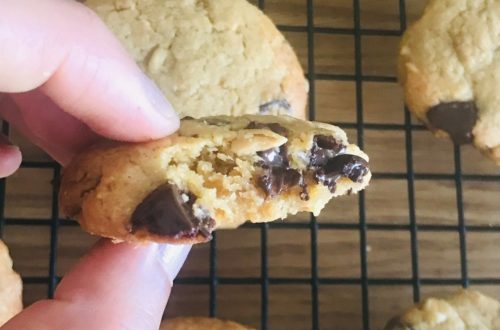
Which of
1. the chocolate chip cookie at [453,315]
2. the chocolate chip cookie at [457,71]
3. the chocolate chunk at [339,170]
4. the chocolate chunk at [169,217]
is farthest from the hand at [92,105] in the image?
the chocolate chip cookie at [457,71]

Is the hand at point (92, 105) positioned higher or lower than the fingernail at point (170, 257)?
higher

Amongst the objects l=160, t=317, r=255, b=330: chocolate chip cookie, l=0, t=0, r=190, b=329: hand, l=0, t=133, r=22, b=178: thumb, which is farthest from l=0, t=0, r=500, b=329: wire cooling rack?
l=0, t=0, r=190, b=329: hand

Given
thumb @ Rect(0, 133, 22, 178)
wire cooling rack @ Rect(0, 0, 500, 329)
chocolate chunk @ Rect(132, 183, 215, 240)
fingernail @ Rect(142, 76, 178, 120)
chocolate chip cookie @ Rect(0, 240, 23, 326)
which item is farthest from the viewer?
wire cooling rack @ Rect(0, 0, 500, 329)

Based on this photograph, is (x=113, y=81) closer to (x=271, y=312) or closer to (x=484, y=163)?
(x=271, y=312)

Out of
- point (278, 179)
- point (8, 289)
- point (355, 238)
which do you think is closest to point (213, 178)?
point (278, 179)

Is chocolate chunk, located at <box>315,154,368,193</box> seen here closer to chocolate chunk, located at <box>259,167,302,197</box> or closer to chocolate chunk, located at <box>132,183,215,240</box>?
chocolate chunk, located at <box>259,167,302,197</box>

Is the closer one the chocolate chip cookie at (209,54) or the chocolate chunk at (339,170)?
the chocolate chunk at (339,170)

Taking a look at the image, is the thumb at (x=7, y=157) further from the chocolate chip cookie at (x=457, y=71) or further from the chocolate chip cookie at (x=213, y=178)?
the chocolate chip cookie at (x=457, y=71)
